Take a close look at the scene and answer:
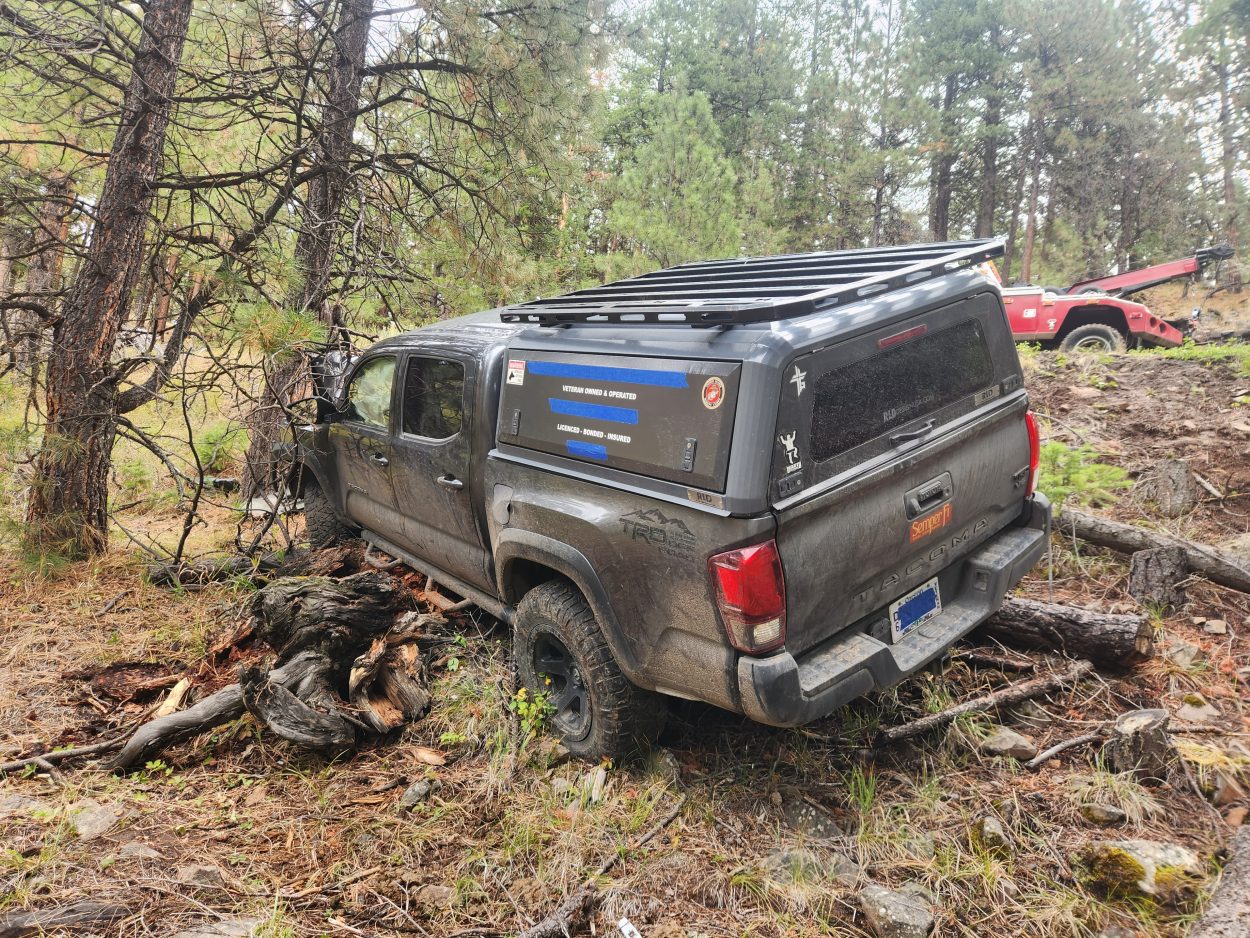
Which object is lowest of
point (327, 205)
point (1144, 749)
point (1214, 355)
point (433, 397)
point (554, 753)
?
point (554, 753)

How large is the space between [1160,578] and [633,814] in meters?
3.03

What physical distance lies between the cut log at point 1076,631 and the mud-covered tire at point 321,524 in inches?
177

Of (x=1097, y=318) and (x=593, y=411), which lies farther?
(x=1097, y=318)

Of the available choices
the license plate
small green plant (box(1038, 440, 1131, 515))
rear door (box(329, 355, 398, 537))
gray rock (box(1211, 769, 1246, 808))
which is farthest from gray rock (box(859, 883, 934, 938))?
rear door (box(329, 355, 398, 537))

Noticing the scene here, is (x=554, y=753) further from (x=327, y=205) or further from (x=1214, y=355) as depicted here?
(x=1214, y=355)

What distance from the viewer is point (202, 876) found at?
2.65 metres

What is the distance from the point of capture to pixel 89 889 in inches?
99.7

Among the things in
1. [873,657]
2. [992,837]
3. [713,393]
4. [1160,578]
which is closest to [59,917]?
[713,393]

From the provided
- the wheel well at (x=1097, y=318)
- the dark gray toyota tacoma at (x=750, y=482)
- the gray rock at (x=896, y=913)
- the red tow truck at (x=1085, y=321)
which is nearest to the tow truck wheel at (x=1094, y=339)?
the red tow truck at (x=1085, y=321)

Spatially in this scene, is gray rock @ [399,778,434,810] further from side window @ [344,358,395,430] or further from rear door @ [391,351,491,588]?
side window @ [344,358,395,430]

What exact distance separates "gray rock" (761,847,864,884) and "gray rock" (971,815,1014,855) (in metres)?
0.42

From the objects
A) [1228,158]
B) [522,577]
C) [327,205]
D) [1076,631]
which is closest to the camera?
[1076,631]

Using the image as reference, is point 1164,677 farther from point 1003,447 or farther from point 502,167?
point 502,167

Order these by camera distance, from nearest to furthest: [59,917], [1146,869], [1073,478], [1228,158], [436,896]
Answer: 1. [1146,869]
2. [59,917]
3. [436,896]
4. [1073,478]
5. [1228,158]
